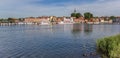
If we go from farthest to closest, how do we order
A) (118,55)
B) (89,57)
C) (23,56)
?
(23,56), (89,57), (118,55)

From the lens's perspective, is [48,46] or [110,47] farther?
[48,46]

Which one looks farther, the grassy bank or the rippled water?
the rippled water

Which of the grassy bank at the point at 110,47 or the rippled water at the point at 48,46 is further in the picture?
the rippled water at the point at 48,46

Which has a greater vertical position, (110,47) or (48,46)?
(110,47)

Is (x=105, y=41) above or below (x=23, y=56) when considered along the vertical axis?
above

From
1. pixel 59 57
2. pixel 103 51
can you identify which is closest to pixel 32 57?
pixel 59 57

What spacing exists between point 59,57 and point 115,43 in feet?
25.5

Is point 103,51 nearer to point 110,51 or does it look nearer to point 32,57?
point 110,51

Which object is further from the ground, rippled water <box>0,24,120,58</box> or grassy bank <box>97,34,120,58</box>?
grassy bank <box>97,34,120,58</box>

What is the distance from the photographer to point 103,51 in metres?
30.9

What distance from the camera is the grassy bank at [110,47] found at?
1011 inches

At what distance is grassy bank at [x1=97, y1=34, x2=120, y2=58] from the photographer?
25.7m

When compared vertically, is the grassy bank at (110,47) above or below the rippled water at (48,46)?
above

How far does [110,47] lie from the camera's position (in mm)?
27094
